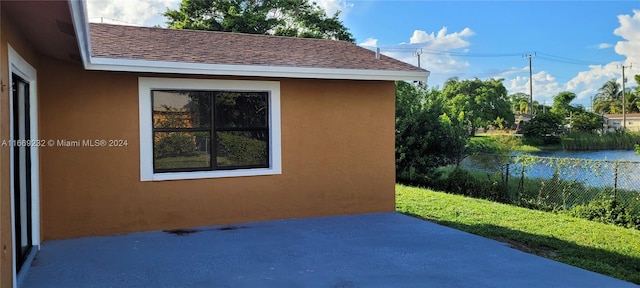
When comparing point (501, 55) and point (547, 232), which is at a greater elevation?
point (501, 55)

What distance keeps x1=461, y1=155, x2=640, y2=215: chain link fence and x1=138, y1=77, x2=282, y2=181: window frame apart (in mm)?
6111

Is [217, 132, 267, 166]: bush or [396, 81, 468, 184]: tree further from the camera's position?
[396, 81, 468, 184]: tree

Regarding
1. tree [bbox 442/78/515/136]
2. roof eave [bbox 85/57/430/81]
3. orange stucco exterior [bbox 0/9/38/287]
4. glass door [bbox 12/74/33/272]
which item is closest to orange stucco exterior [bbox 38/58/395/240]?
roof eave [bbox 85/57/430/81]

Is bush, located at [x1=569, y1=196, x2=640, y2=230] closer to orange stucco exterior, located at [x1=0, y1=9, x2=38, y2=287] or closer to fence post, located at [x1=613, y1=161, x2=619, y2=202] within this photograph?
fence post, located at [x1=613, y1=161, x2=619, y2=202]

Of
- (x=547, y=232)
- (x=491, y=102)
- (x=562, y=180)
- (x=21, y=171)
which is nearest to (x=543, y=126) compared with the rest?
(x=491, y=102)

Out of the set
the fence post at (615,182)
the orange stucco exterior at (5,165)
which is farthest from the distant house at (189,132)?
the fence post at (615,182)

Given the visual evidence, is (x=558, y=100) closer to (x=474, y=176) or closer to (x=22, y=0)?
(x=474, y=176)

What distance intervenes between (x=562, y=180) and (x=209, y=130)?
739 centimetres

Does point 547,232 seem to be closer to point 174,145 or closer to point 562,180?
point 562,180

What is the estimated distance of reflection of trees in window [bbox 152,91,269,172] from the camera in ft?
23.3

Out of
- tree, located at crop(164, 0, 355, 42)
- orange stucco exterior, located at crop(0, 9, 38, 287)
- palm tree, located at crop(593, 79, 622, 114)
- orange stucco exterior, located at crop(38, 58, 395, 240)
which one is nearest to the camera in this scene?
orange stucco exterior, located at crop(0, 9, 38, 287)

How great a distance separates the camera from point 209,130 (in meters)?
7.31

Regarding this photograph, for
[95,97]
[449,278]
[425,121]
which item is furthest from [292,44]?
[425,121]

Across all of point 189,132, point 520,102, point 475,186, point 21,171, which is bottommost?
point 475,186
